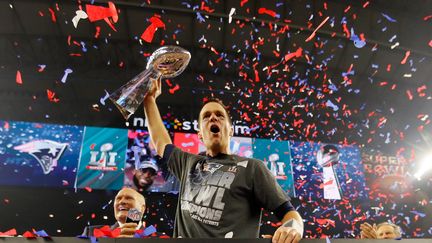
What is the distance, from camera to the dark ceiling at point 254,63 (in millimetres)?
5434

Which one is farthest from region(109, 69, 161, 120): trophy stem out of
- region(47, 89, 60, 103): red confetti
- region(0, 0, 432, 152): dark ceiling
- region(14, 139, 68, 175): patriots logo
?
region(47, 89, 60, 103): red confetti

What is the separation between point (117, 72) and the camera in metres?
6.54

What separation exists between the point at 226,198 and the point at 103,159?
15.5 feet

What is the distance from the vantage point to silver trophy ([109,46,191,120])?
144cm

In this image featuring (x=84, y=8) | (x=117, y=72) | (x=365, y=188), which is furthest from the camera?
(x=117, y=72)

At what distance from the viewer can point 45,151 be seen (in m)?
5.51

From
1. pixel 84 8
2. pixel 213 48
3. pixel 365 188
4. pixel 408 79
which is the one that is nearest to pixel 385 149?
pixel 365 188

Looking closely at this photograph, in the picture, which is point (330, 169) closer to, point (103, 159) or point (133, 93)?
point (103, 159)

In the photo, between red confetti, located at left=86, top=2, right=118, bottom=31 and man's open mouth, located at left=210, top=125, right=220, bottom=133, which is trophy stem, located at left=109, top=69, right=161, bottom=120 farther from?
red confetti, located at left=86, top=2, right=118, bottom=31

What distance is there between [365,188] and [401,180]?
2.93 ft

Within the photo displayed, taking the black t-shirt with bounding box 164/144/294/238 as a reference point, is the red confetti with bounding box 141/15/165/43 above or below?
above

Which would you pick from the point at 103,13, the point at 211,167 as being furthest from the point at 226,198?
the point at 103,13

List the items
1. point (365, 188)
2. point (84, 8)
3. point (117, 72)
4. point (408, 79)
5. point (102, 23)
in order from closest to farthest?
point (84, 8) → point (102, 23) → point (365, 188) → point (117, 72) → point (408, 79)

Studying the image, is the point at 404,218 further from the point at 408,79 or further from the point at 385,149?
the point at 408,79
